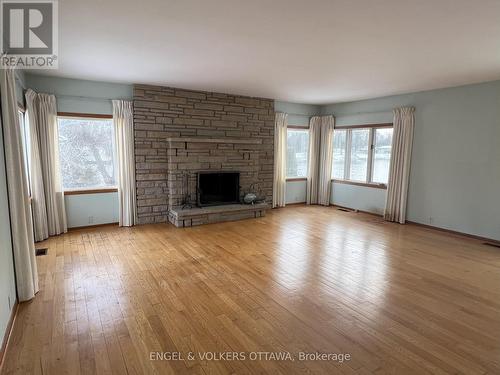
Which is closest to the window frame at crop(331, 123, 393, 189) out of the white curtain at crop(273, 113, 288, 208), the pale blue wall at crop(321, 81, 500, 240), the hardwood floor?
the pale blue wall at crop(321, 81, 500, 240)

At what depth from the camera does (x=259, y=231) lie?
5.25m

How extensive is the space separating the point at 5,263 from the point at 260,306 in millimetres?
2224

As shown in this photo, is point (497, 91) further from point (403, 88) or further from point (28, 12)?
point (28, 12)

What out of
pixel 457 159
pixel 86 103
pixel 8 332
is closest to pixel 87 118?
pixel 86 103

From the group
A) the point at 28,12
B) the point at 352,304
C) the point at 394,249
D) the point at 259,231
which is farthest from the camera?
the point at 259,231

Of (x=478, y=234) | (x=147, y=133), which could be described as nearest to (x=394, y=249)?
(x=478, y=234)

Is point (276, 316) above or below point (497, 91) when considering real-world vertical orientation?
below

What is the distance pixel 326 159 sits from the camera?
25.0ft

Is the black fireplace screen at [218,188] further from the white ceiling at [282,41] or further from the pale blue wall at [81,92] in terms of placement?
the pale blue wall at [81,92]

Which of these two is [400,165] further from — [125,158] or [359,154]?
[125,158]

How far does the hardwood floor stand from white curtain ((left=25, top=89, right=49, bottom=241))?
0.39 meters

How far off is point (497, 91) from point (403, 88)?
1362mm

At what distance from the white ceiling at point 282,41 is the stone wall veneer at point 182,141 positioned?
732 millimetres

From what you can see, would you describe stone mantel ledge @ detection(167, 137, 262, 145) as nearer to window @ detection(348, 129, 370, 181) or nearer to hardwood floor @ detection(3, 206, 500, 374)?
hardwood floor @ detection(3, 206, 500, 374)
